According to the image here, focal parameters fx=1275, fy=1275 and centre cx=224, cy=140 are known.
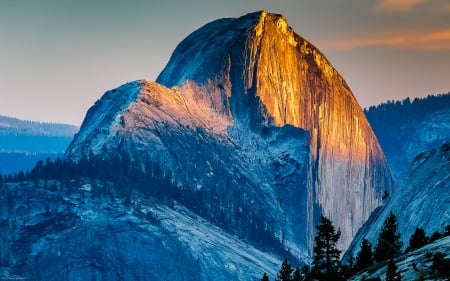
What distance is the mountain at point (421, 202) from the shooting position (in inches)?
6467

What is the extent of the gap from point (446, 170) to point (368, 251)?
7681cm

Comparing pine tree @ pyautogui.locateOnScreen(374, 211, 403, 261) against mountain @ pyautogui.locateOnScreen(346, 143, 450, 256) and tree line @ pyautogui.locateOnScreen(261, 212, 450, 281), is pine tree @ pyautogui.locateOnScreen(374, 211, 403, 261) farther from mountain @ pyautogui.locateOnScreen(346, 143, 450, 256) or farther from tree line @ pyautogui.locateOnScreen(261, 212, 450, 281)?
mountain @ pyautogui.locateOnScreen(346, 143, 450, 256)

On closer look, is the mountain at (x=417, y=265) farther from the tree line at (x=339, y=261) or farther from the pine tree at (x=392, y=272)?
the pine tree at (x=392, y=272)

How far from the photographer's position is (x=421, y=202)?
174m

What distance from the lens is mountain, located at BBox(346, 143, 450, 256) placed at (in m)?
164

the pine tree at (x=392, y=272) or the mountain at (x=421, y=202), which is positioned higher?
the mountain at (x=421, y=202)

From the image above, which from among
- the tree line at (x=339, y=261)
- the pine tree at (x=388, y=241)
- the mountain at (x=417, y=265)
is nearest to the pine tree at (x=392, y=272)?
the tree line at (x=339, y=261)

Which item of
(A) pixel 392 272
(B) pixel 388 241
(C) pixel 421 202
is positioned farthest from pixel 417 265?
(C) pixel 421 202

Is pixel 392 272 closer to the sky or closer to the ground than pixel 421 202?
closer to the ground

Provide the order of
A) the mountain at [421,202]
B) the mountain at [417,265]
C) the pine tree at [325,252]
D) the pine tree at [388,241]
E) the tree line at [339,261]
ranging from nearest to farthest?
the tree line at [339,261] < the mountain at [417,265] < the pine tree at [325,252] < the pine tree at [388,241] < the mountain at [421,202]

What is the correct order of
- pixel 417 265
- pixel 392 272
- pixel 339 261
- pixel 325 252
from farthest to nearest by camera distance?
pixel 339 261 → pixel 325 252 → pixel 417 265 → pixel 392 272

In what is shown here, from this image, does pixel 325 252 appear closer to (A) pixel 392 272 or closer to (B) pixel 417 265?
(B) pixel 417 265

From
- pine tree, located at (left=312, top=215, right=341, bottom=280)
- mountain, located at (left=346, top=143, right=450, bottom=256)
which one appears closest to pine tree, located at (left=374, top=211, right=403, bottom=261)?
pine tree, located at (left=312, top=215, right=341, bottom=280)

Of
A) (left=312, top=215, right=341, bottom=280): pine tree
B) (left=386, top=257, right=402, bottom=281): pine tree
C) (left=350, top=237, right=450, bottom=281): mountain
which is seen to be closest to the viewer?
(left=386, top=257, right=402, bottom=281): pine tree
